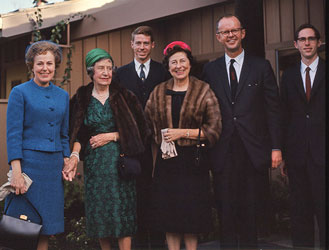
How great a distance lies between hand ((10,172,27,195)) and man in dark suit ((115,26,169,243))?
128 cm

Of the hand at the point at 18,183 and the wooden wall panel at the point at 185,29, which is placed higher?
the wooden wall panel at the point at 185,29

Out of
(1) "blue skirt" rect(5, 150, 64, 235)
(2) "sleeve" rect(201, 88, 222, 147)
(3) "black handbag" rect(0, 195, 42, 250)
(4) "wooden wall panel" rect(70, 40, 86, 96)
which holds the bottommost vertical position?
(3) "black handbag" rect(0, 195, 42, 250)

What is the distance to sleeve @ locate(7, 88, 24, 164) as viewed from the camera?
3387mm

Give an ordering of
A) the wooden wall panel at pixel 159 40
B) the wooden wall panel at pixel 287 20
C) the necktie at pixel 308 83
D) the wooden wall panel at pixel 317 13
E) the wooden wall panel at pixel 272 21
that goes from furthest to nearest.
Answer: the wooden wall panel at pixel 159 40, the wooden wall panel at pixel 272 21, the wooden wall panel at pixel 287 20, the wooden wall panel at pixel 317 13, the necktie at pixel 308 83

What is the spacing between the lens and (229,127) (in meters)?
3.98

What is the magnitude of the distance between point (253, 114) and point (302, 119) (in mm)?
453

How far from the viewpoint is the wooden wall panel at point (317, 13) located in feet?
18.8

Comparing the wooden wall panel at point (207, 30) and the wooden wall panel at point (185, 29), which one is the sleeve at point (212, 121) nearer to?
the wooden wall panel at point (207, 30)

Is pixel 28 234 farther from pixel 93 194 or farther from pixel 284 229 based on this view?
pixel 284 229

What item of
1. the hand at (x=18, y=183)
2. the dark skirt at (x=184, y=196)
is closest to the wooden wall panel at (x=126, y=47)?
the dark skirt at (x=184, y=196)

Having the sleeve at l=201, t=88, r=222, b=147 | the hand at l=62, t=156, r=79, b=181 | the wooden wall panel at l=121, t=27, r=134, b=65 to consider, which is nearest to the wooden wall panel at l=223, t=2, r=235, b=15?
the wooden wall panel at l=121, t=27, r=134, b=65

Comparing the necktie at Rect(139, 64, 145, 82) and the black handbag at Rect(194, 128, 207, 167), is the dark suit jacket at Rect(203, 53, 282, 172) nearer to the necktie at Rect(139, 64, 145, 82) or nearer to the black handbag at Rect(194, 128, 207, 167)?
the black handbag at Rect(194, 128, 207, 167)

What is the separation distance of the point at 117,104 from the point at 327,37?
185cm

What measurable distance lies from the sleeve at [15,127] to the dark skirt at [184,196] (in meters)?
1.24
